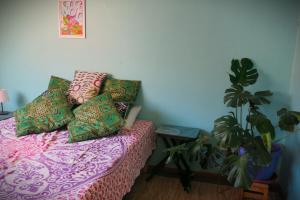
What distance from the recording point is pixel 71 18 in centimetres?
317

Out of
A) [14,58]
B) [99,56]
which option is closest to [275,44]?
[99,56]

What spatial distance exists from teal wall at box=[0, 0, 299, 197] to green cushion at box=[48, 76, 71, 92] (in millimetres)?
133

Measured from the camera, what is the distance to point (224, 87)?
2.78m

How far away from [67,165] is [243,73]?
1781 mm

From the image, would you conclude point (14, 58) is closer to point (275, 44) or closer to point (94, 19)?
point (94, 19)

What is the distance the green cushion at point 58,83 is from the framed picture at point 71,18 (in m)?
0.54

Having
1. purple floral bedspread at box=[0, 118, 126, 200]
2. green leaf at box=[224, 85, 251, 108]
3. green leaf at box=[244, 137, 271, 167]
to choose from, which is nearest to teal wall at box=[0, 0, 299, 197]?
green leaf at box=[224, 85, 251, 108]

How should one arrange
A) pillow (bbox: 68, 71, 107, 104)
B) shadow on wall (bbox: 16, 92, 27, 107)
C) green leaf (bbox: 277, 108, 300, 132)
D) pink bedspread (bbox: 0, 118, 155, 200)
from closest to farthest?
pink bedspread (bbox: 0, 118, 155, 200) < green leaf (bbox: 277, 108, 300, 132) < pillow (bbox: 68, 71, 107, 104) < shadow on wall (bbox: 16, 92, 27, 107)

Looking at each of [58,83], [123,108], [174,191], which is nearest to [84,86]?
[58,83]

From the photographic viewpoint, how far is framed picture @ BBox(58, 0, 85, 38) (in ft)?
10.2

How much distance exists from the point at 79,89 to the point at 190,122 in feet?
4.32

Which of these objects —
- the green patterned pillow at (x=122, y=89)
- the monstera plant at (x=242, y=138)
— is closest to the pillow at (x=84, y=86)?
the green patterned pillow at (x=122, y=89)

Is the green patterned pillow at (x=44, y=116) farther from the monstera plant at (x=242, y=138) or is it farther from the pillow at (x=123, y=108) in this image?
the monstera plant at (x=242, y=138)

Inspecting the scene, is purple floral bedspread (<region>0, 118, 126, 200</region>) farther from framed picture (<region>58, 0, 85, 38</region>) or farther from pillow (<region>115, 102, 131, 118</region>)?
framed picture (<region>58, 0, 85, 38</region>)
